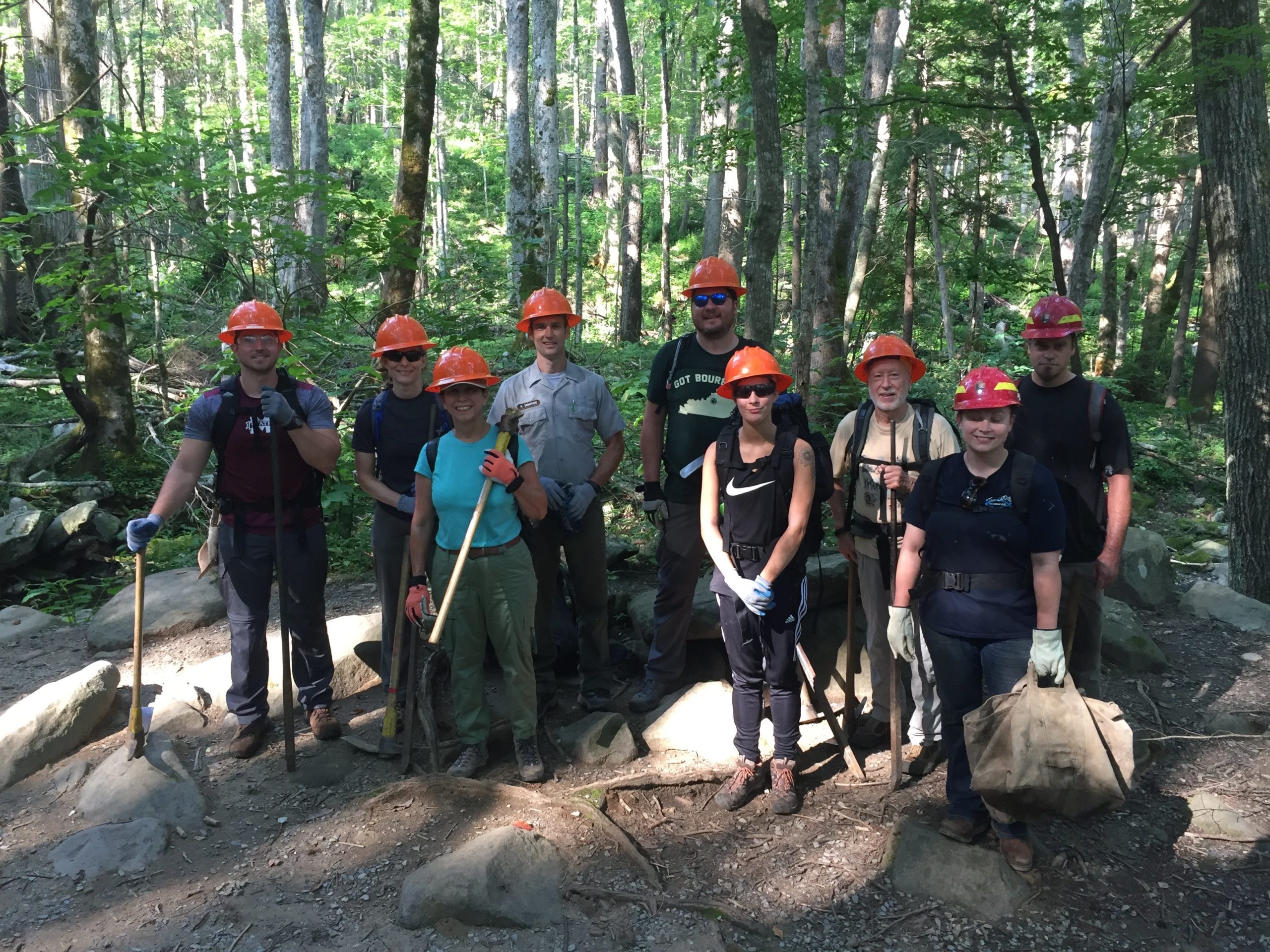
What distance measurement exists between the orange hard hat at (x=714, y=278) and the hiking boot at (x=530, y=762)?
2.61m

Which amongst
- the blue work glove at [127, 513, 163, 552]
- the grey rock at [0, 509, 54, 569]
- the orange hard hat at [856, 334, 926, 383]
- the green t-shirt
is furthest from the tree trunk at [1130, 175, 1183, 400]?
the grey rock at [0, 509, 54, 569]

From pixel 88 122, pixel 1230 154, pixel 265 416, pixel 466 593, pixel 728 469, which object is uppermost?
pixel 88 122

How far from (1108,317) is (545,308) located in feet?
56.1

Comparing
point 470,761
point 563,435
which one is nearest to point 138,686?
point 470,761

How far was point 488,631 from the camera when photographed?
4.29 m

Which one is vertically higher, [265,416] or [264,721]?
[265,416]

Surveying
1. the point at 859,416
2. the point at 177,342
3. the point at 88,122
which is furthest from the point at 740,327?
the point at 859,416

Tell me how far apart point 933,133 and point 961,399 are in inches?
366

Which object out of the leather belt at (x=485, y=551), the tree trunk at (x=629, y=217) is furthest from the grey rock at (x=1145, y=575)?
the tree trunk at (x=629, y=217)

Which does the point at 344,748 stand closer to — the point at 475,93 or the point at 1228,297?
the point at 1228,297

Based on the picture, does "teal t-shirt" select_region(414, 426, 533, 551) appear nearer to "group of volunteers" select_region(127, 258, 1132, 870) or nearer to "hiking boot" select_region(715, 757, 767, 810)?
"group of volunteers" select_region(127, 258, 1132, 870)

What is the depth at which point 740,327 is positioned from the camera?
17.6 meters

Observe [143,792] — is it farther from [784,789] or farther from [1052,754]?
[1052,754]

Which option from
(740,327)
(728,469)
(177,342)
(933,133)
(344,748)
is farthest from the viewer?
(740,327)
